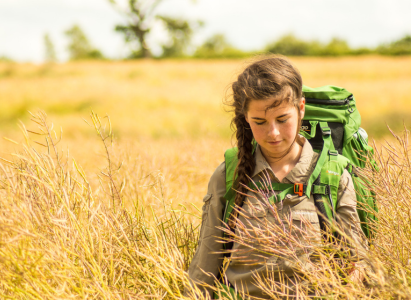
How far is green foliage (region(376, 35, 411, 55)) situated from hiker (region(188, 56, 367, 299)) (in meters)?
32.3

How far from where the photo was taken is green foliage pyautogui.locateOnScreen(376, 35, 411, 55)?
98.5ft

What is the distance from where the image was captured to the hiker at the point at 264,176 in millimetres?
1729

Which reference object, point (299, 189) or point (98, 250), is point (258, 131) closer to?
point (299, 189)

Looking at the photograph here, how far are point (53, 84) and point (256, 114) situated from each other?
52.8 feet

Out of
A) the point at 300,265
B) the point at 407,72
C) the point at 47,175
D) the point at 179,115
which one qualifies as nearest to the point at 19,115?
the point at 179,115

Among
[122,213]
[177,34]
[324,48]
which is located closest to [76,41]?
[177,34]

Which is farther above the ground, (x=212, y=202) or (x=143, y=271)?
(x=212, y=202)

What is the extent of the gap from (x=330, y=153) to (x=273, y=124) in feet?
A: 1.08

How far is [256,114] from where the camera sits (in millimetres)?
1831

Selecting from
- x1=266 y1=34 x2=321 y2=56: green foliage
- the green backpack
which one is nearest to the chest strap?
the green backpack

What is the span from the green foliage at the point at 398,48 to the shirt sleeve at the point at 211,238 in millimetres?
32438

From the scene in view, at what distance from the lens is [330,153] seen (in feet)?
6.15

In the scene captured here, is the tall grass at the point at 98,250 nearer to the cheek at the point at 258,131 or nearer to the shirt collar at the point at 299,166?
the shirt collar at the point at 299,166

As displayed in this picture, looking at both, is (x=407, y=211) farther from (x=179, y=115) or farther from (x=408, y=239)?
(x=179, y=115)
